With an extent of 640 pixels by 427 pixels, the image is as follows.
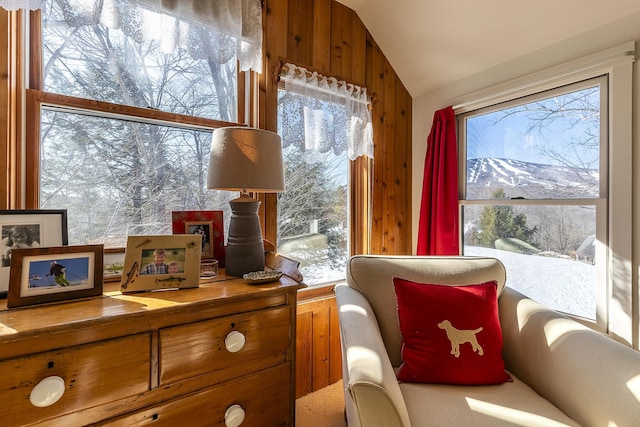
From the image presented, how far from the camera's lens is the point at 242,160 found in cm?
109

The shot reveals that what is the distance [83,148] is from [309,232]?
122cm

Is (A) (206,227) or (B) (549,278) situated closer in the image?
(A) (206,227)

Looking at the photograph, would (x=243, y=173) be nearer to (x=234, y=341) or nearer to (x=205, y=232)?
(x=205, y=232)

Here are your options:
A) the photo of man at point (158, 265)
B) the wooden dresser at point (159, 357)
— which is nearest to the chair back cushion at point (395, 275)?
the wooden dresser at point (159, 357)

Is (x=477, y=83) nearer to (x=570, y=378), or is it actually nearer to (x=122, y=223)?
(x=570, y=378)

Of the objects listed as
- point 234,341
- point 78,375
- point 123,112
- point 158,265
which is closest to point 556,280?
point 234,341

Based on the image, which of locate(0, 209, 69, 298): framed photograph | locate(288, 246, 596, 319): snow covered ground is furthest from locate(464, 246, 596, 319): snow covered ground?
locate(0, 209, 69, 298): framed photograph

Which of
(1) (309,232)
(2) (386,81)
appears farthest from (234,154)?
(2) (386,81)

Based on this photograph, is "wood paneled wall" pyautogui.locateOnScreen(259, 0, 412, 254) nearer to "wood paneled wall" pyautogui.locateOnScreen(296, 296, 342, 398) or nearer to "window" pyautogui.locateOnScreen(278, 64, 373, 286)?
"window" pyautogui.locateOnScreen(278, 64, 373, 286)

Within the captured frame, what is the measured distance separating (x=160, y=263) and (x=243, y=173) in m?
0.43

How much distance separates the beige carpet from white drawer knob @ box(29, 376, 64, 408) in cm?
117

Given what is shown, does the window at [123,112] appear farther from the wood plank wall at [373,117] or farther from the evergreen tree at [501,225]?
the evergreen tree at [501,225]

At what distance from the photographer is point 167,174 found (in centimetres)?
Result: 143

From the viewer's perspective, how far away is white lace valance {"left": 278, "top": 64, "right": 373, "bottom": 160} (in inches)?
69.6
